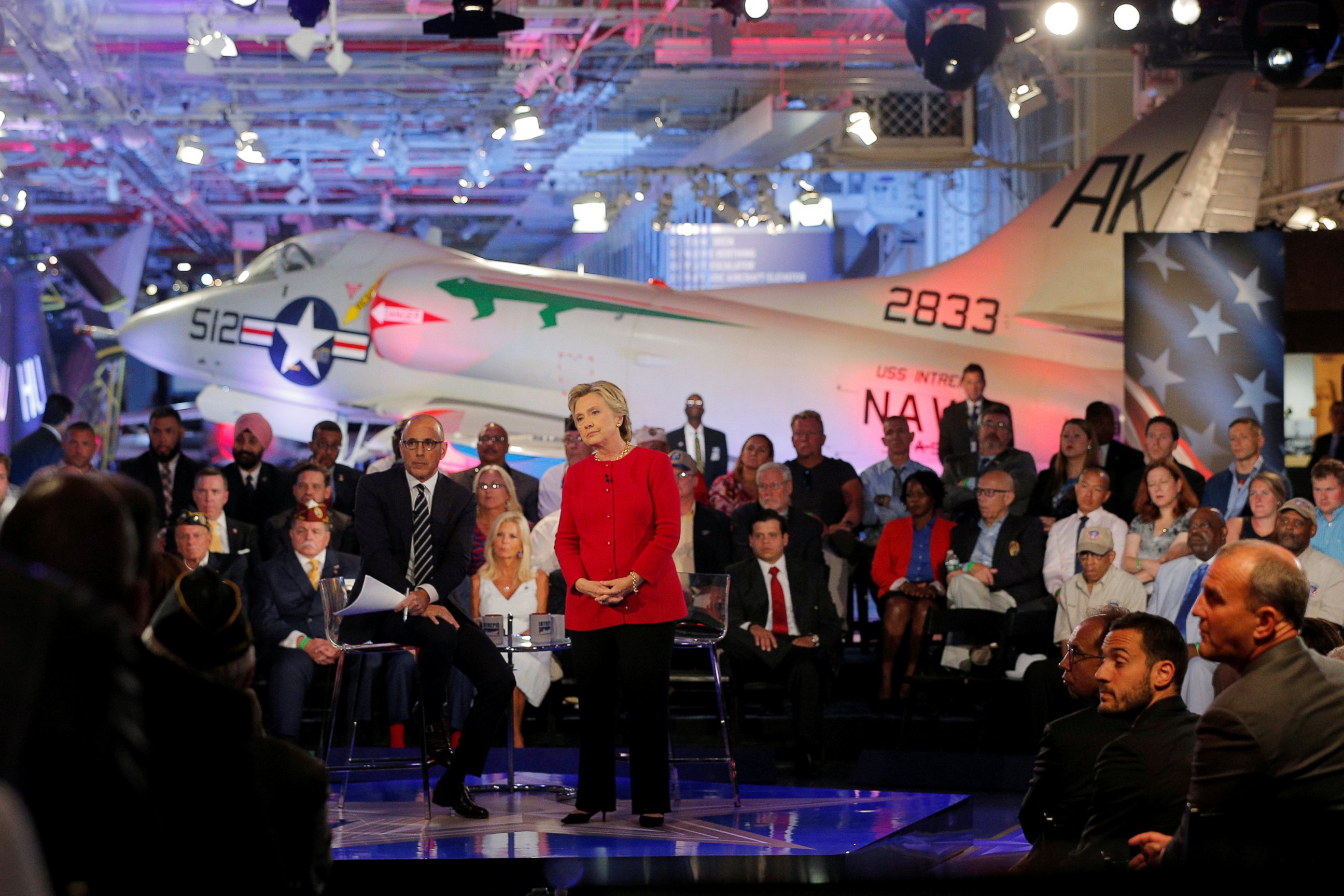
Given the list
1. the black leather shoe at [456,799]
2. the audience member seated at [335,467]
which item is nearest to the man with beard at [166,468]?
the audience member seated at [335,467]

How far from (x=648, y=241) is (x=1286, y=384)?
7237 millimetres

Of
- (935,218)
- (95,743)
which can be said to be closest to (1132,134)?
(935,218)

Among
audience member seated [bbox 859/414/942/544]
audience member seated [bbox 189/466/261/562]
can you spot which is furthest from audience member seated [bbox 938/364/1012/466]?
audience member seated [bbox 189/466/261/562]

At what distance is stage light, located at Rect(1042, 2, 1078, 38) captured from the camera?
736cm

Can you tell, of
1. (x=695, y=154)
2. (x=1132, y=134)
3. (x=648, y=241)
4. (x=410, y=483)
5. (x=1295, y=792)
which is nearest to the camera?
(x=1295, y=792)

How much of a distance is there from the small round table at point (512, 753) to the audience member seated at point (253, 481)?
2.94 metres

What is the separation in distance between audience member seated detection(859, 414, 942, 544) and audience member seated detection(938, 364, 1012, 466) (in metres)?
0.37

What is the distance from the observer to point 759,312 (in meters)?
10.2

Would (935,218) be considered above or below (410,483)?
above

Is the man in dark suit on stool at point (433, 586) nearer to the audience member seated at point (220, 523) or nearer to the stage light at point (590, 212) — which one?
the audience member seated at point (220, 523)

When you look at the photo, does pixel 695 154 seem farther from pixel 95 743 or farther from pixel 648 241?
pixel 95 743

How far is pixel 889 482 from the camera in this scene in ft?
26.1

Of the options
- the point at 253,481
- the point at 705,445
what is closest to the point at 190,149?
the point at 253,481

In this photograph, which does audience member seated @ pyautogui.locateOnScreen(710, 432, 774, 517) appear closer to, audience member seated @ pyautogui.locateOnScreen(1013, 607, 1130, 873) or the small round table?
the small round table
